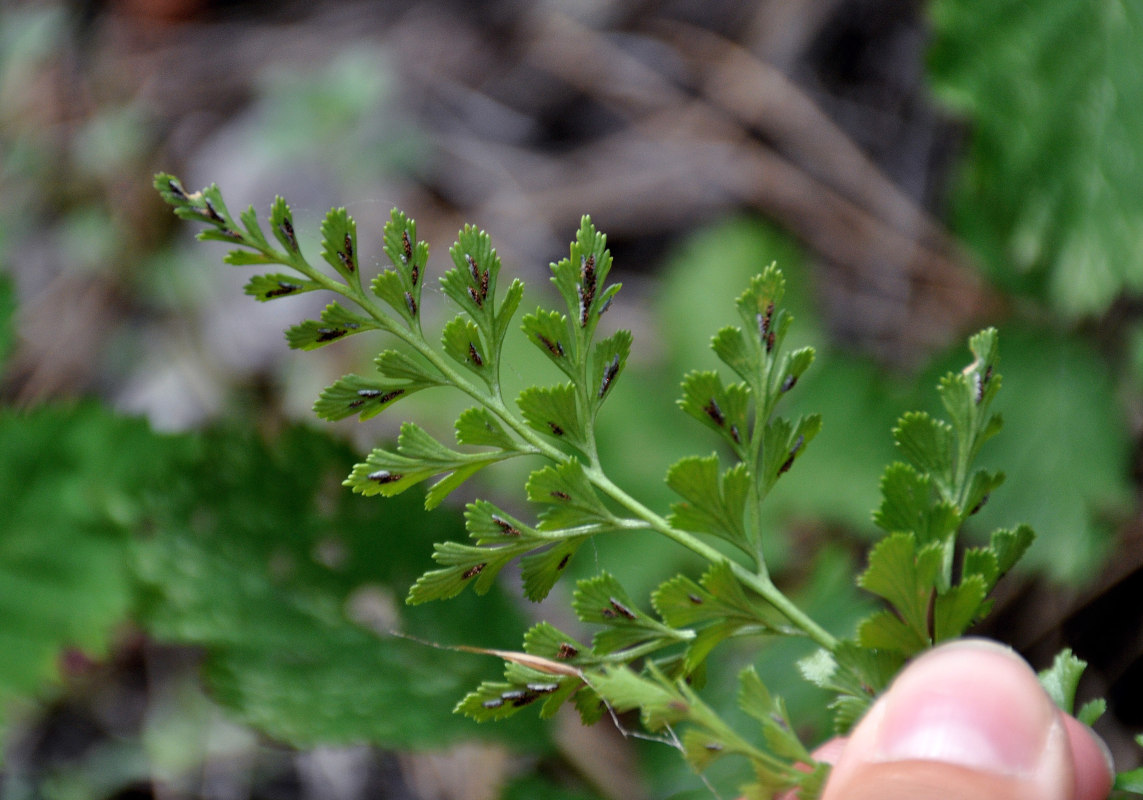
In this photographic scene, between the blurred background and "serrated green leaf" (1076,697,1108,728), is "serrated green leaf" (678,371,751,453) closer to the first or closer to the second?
"serrated green leaf" (1076,697,1108,728)

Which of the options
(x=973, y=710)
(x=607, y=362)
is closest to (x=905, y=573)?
(x=973, y=710)

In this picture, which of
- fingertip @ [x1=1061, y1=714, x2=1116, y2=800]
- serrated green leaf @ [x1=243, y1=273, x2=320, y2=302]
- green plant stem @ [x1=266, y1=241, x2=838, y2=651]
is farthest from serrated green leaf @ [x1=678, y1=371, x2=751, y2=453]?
fingertip @ [x1=1061, y1=714, x2=1116, y2=800]

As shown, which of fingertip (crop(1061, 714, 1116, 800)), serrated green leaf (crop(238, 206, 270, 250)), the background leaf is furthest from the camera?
the background leaf

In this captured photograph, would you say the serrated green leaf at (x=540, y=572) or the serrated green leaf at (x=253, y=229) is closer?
the serrated green leaf at (x=253, y=229)

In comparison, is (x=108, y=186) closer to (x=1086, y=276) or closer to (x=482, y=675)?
(x=482, y=675)

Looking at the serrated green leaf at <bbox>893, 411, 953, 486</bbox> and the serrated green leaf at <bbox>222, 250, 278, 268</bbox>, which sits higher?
the serrated green leaf at <bbox>222, 250, 278, 268</bbox>

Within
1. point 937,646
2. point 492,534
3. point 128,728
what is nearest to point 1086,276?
point 937,646

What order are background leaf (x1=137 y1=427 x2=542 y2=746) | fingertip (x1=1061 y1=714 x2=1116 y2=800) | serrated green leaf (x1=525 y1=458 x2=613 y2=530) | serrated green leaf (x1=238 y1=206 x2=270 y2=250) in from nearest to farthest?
serrated green leaf (x1=238 y1=206 x2=270 y2=250)
serrated green leaf (x1=525 y1=458 x2=613 y2=530)
fingertip (x1=1061 y1=714 x2=1116 y2=800)
background leaf (x1=137 y1=427 x2=542 y2=746)

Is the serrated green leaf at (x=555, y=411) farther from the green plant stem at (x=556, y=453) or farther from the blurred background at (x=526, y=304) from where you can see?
the blurred background at (x=526, y=304)

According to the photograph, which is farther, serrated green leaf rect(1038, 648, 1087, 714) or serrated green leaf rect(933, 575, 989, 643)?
serrated green leaf rect(1038, 648, 1087, 714)

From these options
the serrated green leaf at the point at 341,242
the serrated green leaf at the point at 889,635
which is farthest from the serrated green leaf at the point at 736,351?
the serrated green leaf at the point at 341,242
